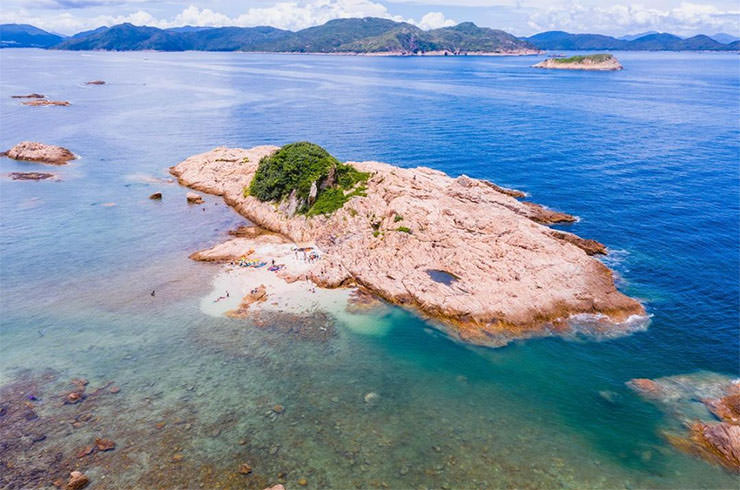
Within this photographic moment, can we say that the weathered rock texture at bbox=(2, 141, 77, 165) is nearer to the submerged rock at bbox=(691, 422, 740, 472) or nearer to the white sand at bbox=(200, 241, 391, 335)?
the white sand at bbox=(200, 241, 391, 335)

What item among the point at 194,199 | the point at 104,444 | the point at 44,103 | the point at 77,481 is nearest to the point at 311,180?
the point at 194,199

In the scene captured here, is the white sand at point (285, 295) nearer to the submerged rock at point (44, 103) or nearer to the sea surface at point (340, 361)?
the sea surface at point (340, 361)

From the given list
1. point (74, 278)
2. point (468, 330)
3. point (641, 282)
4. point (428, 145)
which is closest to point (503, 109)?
point (428, 145)

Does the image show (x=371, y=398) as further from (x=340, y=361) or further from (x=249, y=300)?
(x=249, y=300)

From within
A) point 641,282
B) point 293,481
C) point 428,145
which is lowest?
point 293,481

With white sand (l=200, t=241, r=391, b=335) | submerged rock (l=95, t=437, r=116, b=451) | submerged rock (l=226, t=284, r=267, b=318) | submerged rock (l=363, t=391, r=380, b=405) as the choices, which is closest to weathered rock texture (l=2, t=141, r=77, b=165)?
white sand (l=200, t=241, r=391, b=335)

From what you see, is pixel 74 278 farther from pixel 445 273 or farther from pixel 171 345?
pixel 445 273

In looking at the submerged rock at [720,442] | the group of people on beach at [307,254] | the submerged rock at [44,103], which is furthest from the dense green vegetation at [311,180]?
the submerged rock at [44,103]
